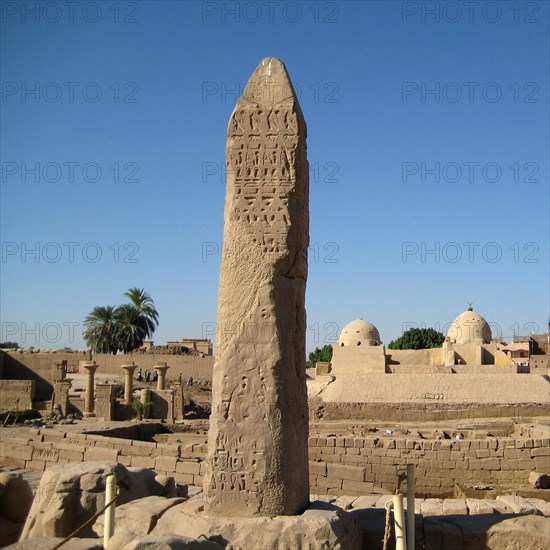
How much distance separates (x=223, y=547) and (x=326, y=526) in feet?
2.30

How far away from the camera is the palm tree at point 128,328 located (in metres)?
41.7

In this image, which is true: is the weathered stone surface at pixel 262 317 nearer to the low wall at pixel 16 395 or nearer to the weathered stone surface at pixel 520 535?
the weathered stone surface at pixel 520 535

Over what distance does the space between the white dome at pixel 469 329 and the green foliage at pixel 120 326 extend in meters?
19.2

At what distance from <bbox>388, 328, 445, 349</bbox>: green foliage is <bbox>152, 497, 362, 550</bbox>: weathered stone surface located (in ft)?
175

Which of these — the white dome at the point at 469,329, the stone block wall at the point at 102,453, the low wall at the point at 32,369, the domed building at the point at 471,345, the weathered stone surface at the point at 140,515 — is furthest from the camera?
the white dome at the point at 469,329

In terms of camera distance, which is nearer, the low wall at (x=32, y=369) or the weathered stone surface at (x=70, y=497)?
the weathered stone surface at (x=70, y=497)

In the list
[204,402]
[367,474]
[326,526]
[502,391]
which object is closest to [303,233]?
[326,526]

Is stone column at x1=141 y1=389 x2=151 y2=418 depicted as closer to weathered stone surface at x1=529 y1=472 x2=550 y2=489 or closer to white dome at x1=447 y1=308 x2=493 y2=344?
weathered stone surface at x1=529 y1=472 x2=550 y2=489

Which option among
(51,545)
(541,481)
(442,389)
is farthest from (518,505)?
(442,389)

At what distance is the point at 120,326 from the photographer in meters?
41.9

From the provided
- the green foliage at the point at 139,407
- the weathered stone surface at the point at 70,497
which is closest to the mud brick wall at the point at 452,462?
the weathered stone surface at the point at 70,497

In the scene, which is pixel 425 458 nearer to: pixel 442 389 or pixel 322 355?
pixel 442 389

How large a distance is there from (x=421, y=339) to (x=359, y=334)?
19.8 meters

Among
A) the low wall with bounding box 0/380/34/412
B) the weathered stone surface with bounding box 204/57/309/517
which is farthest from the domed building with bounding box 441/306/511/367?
the weathered stone surface with bounding box 204/57/309/517
